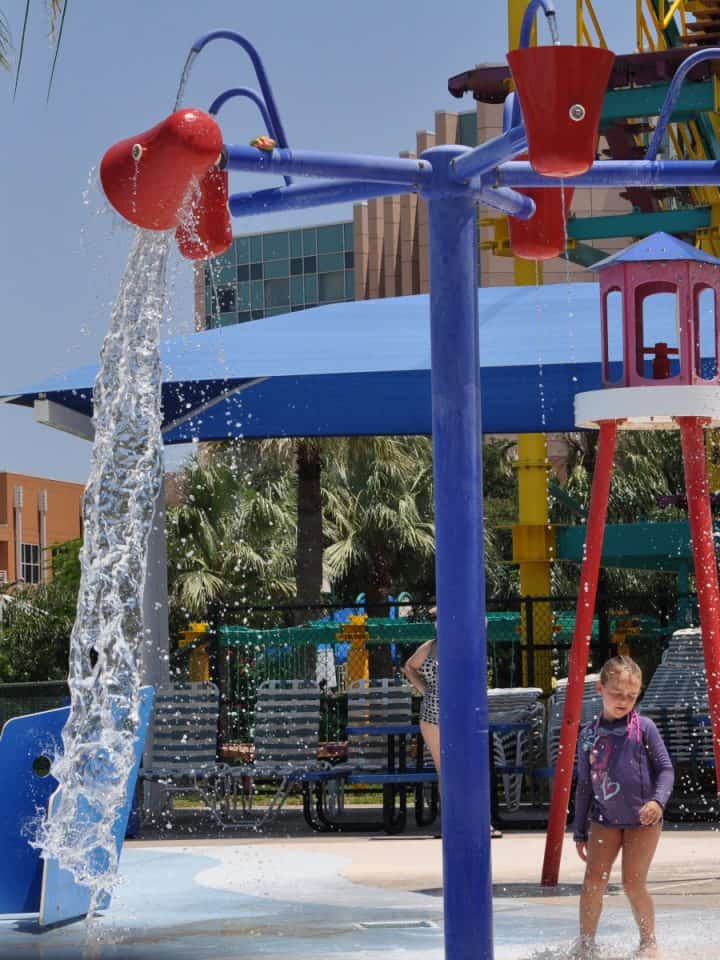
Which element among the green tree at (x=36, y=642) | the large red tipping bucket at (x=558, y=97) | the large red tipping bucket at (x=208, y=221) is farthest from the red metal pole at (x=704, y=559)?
the green tree at (x=36, y=642)

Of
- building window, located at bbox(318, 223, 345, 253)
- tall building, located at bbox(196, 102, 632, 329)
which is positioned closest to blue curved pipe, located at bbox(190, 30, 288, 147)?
tall building, located at bbox(196, 102, 632, 329)

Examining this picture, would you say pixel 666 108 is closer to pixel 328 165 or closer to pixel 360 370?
pixel 328 165

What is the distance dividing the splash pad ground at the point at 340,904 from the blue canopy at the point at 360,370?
9.62 feet

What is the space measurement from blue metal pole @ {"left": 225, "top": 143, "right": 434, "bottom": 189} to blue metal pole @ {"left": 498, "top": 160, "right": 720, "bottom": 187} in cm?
37

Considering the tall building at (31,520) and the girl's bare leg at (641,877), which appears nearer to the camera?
the girl's bare leg at (641,877)

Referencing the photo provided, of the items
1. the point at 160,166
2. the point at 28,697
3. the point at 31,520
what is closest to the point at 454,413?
the point at 160,166

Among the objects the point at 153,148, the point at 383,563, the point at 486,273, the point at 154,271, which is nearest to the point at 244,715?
the point at 154,271

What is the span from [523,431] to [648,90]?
17.6 feet

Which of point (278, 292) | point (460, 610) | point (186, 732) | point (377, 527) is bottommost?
point (186, 732)

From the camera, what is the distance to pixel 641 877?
702 cm

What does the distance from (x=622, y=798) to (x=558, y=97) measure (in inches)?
106

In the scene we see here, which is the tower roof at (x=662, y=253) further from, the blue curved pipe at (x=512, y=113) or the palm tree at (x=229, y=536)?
the palm tree at (x=229, y=536)

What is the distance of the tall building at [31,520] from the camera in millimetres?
79312

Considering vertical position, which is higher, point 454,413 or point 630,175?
point 630,175
